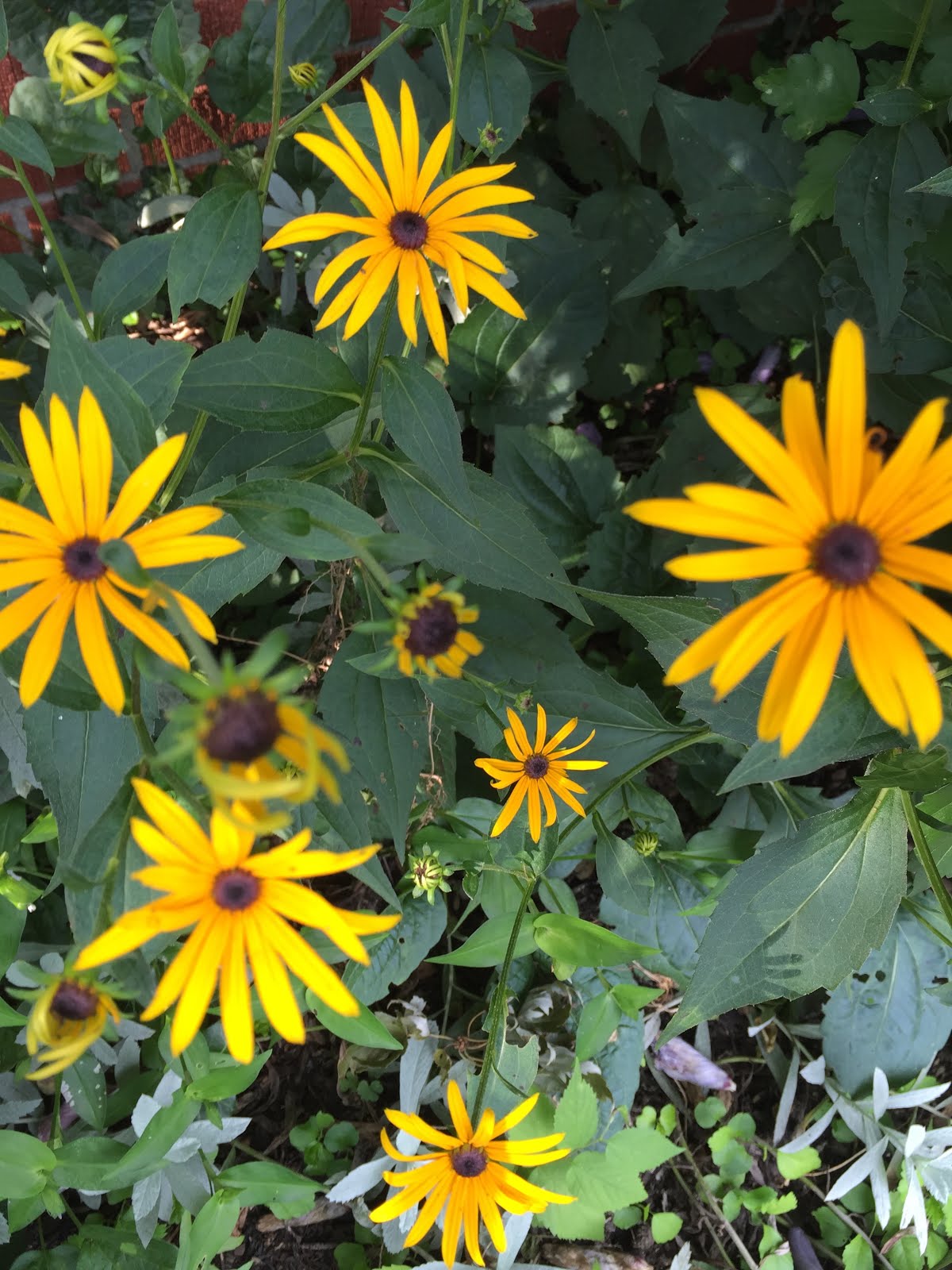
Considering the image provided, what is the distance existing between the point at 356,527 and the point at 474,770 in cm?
96

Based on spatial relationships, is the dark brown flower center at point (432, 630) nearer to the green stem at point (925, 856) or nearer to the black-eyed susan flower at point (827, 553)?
the black-eyed susan flower at point (827, 553)

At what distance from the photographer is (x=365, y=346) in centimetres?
136

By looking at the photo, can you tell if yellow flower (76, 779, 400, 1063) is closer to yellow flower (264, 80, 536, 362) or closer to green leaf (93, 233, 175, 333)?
yellow flower (264, 80, 536, 362)

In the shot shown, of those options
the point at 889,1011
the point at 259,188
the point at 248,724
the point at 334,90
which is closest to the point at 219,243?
the point at 259,188

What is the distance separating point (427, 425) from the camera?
3.71ft

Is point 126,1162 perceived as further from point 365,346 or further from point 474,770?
point 365,346

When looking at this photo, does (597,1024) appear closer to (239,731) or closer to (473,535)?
(473,535)

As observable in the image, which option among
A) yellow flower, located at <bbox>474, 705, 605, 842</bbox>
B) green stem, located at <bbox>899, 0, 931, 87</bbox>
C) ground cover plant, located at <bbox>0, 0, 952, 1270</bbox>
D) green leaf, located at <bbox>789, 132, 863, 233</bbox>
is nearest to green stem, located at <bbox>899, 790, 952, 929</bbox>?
ground cover plant, located at <bbox>0, 0, 952, 1270</bbox>

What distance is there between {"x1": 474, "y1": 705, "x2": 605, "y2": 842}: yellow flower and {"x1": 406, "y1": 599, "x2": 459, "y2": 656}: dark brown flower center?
41 cm

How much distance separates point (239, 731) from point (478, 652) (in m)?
0.27

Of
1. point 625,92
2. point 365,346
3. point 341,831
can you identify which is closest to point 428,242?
point 365,346

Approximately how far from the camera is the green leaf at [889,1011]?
6.56 feet

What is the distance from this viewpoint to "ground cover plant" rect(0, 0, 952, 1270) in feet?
2.77

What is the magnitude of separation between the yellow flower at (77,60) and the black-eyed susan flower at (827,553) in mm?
741
